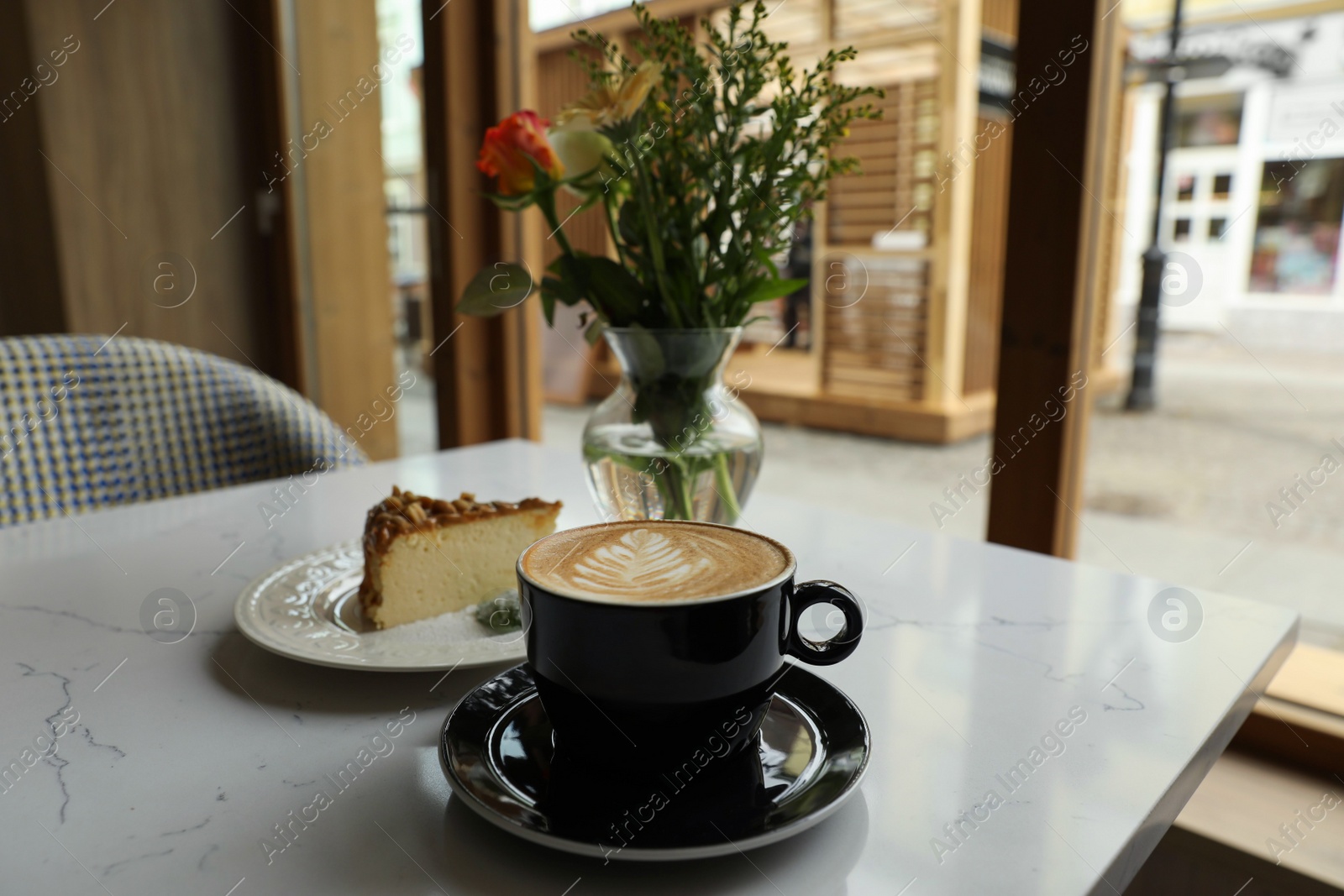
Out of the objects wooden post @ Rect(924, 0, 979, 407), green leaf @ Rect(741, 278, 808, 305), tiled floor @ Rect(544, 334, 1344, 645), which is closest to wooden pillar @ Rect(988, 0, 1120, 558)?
tiled floor @ Rect(544, 334, 1344, 645)

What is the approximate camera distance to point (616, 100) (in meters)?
0.71

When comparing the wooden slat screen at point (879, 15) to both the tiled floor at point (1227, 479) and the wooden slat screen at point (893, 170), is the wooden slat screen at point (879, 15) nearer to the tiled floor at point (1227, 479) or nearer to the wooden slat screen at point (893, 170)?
the wooden slat screen at point (893, 170)

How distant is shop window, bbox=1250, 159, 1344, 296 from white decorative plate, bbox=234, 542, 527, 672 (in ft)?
4.17

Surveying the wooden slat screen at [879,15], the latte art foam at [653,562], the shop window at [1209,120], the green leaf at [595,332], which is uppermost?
the wooden slat screen at [879,15]

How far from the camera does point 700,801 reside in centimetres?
43

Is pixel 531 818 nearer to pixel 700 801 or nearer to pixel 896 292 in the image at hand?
pixel 700 801

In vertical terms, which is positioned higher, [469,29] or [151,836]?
[469,29]

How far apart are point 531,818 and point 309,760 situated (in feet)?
0.53

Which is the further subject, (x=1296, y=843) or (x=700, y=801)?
(x=1296, y=843)

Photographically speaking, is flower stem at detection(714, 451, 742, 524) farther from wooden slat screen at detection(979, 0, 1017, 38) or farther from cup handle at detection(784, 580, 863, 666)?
wooden slat screen at detection(979, 0, 1017, 38)

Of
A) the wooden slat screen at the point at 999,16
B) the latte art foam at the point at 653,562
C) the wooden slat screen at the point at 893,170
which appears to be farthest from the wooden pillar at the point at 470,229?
the wooden slat screen at the point at 999,16

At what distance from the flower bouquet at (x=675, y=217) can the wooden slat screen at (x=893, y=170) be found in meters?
3.34

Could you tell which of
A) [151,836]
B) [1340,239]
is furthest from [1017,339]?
[151,836]

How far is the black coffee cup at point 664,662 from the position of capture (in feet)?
1.36
